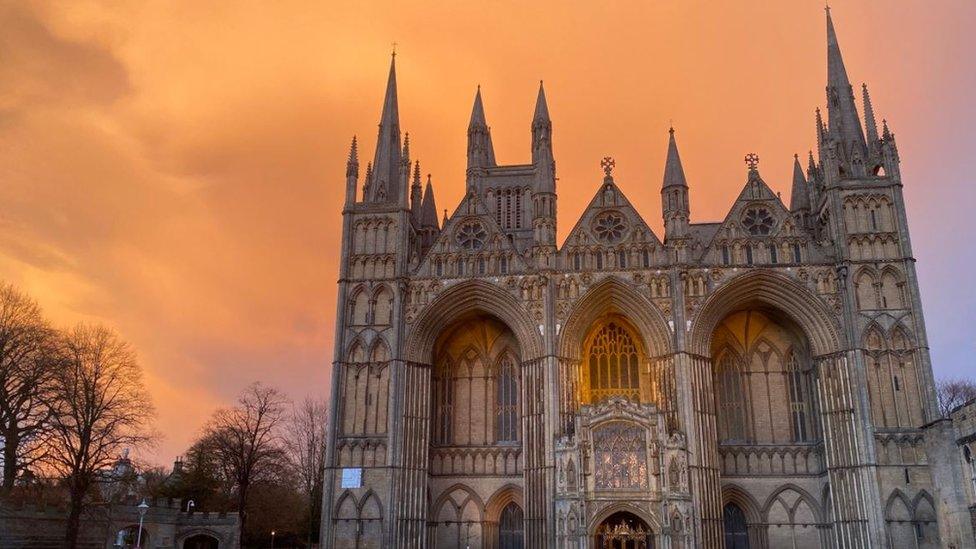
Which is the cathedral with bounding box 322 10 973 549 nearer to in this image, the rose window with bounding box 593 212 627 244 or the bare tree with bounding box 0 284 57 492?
the rose window with bounding box 593 212 627 244

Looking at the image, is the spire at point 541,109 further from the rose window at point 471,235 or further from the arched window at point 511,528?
the arched window at point 511,528

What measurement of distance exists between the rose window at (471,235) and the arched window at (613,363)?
785 centimetres

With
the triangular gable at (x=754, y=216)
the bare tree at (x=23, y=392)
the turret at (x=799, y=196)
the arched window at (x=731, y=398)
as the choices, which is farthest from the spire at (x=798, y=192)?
the bare tree at (x=23, y=392)

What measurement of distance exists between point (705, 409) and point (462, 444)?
40.4ft

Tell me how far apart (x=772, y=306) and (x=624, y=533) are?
13377mm

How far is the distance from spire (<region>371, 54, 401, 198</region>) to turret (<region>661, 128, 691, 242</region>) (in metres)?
14.5

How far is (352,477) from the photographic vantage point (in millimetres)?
35469

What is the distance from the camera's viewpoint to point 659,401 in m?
35.2

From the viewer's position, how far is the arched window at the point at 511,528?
37688mm

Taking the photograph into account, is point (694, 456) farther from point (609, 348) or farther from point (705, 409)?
point (609, 348)

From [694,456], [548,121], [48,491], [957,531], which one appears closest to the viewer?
[957,531]

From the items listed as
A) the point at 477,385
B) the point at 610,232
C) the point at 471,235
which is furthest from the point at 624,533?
the point at 471,235

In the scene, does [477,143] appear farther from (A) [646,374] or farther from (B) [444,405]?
(A) [646,374]

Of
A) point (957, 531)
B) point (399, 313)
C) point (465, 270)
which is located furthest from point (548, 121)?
point (957, 531)
